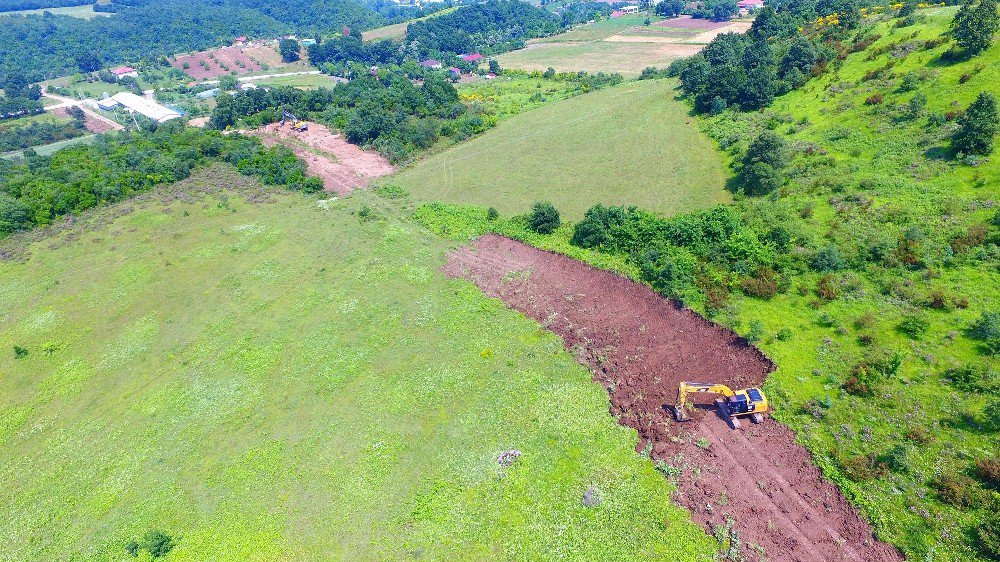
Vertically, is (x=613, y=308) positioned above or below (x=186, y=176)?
below

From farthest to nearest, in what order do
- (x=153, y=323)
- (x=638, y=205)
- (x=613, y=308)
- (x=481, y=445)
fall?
1. (x=638, y=205)
2. (x=153, y=323)
3. (x=613, y=308)
4. (x=481, y=445)

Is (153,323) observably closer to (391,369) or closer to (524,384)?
(391,369)

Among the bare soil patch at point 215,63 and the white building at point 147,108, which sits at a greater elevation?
the bare soil patch at point 215,63

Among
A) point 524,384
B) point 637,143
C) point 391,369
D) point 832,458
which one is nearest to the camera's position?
point 832,458

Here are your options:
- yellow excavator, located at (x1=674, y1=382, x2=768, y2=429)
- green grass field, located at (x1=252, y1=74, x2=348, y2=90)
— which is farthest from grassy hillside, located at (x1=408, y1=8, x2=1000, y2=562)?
green grass field, located at (x1=252, y1=74, x2=348, y2=90)

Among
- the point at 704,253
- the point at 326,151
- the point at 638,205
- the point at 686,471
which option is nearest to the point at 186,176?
the point at 326,151

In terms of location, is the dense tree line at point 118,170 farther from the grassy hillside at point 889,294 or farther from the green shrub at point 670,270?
the green shrub at point 670,270

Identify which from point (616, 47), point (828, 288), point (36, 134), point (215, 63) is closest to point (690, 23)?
point (616, 47)

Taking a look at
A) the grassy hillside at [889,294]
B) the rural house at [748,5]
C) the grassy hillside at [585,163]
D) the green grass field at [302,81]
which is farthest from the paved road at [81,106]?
the rural house at [748,5]
